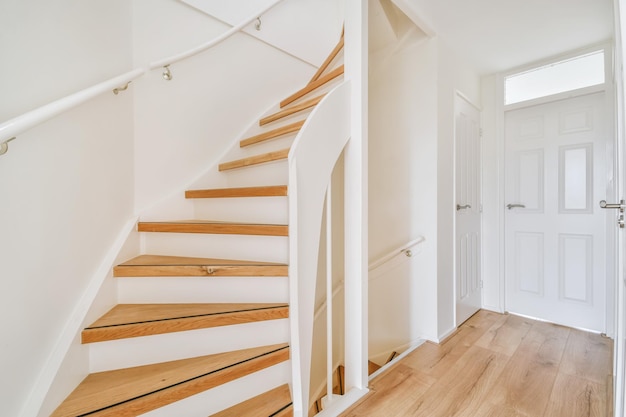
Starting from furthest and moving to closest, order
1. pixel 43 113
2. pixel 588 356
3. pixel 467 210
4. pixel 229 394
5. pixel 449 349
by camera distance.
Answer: pixel 467 210, pixel 449 349, pixel 588 356, pixel 229 394, pixel 43 113

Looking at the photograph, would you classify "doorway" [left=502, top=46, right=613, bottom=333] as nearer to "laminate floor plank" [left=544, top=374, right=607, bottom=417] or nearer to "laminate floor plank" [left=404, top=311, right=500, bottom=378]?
"laminate floor plank" [left=404, top=311, right=500, bottom=378]

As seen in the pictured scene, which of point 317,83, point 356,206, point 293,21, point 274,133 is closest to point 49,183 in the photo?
point 274,133

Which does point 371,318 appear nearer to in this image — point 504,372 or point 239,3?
point 504,372

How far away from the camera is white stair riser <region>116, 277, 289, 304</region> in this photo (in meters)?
1.30

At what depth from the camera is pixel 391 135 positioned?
8.04 ft

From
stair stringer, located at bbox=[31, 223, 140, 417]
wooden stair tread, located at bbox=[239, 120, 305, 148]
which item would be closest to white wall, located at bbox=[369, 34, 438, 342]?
wooden stair tread, located at bbox=[239, 120, 305, 148]

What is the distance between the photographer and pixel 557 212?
8.32 ft

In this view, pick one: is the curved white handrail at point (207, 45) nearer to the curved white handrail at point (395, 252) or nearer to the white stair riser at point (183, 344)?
the white stair riser at point (183, 344)

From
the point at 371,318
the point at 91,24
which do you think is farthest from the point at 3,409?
the point at 371,318

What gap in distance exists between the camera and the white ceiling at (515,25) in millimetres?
1903

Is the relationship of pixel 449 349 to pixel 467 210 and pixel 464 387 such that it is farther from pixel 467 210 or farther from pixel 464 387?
pixel 467 210

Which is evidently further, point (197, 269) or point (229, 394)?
point (197, 269)

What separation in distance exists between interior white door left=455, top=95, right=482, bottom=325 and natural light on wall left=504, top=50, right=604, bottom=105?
15.6 inches

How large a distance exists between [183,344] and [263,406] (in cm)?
42
